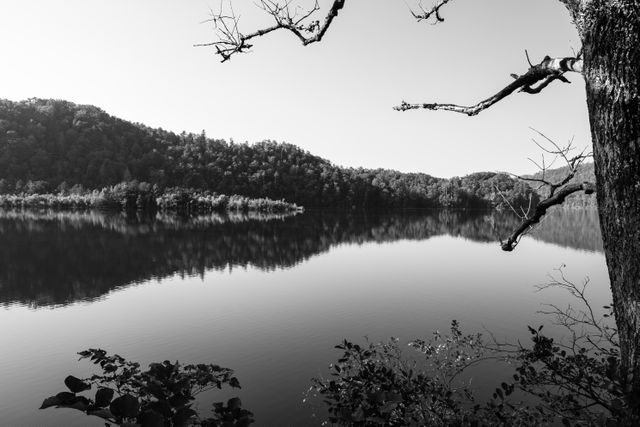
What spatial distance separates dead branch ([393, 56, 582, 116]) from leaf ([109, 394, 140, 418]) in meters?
2.95

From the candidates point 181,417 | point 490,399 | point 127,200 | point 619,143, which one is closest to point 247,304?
point 490,399

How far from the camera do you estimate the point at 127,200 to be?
99.6 m

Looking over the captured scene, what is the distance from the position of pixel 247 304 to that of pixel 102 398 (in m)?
18.7

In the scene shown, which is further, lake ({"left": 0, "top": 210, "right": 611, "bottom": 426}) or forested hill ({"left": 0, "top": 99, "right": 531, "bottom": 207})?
forested hill ({"left": 0, "top": 99, "right": 531, "bottom": 207})

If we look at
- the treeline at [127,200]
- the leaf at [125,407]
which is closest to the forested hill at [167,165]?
the treeline at [127,200]

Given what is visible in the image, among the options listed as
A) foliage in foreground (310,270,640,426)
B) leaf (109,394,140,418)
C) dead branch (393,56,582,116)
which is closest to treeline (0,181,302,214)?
foliage in foreground (310,270,640,426)

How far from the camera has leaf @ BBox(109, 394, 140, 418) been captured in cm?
167

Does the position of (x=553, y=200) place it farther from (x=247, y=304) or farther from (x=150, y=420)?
(x=247, y=304)

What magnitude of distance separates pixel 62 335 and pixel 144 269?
1357 centimetres

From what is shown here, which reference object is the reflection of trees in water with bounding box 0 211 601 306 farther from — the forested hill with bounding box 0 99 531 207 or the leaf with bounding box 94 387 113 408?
the forested hill with bounding box 0 99 531 207

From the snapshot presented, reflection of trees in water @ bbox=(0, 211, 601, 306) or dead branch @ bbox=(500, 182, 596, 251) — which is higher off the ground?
dead branch @ bbox=(500, 182, 596, 251)

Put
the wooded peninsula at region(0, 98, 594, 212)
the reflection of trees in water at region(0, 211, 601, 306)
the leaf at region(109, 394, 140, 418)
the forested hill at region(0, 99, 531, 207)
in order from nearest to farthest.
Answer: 1. the leaf at region(109, 394, 140, 418)
2. the reflection of trees in water at region(0, 211, 601, 306)
3. the wooded peninsula at region(0, 98, 594, 212)
4. the forested hill at region(0, 99, 531, 207)

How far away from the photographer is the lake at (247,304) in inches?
456

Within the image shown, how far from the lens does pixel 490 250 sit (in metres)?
40.1
